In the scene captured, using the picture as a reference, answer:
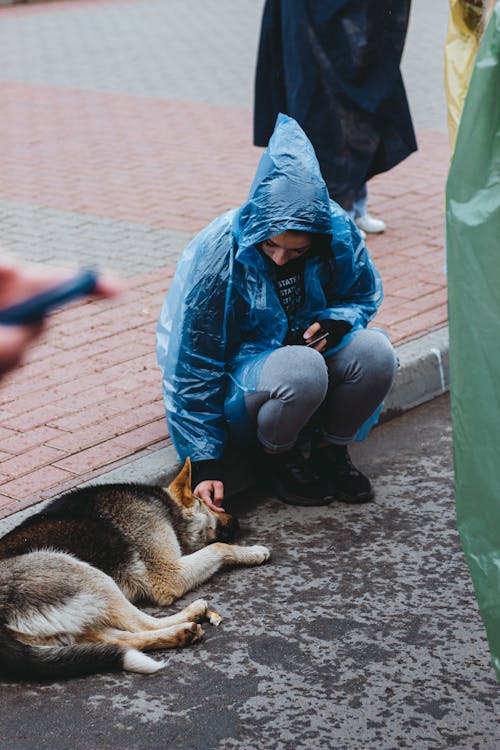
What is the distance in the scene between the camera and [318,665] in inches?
125

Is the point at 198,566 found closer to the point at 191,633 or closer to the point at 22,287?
the point at 191,633

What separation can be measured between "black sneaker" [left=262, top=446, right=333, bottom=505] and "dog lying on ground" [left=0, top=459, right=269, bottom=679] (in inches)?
15.3

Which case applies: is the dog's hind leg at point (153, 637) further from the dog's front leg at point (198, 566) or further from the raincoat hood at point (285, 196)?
the raincoat hood at point (285, 196)

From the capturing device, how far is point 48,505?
3570mm

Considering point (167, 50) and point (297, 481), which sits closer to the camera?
point (297, 481)

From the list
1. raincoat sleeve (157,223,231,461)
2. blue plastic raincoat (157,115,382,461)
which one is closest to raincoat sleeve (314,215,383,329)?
blue plastic raincoat (157,115,382,461)

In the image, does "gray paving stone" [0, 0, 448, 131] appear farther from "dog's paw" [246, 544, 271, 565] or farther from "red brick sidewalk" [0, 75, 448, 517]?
"dog's paw" [246, 544, 271, 565]

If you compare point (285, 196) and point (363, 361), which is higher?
point (285, 196)

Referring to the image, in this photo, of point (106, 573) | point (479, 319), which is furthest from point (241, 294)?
point (479, 319)

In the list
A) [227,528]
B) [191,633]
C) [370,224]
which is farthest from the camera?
[370,224]

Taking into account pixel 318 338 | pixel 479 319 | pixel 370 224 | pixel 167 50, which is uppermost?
pixel 479 319

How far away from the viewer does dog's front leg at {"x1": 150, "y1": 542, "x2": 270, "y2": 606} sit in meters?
3.53

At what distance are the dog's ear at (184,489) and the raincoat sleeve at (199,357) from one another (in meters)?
0.16

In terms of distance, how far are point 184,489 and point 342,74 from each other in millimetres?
3622
